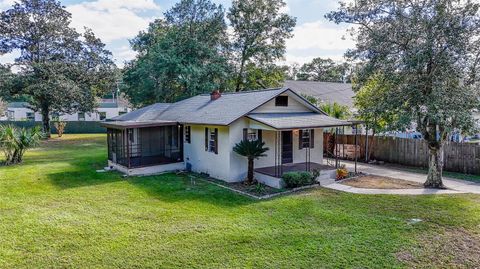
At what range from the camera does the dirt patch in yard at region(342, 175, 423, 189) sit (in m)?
13.6

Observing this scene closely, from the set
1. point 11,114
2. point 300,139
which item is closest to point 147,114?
point 300,139

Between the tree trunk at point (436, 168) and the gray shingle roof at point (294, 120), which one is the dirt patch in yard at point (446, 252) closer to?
the tree trunk at point (436, 168)

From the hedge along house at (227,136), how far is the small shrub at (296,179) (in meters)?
0.35

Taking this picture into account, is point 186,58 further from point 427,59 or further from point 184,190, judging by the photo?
point 427,59

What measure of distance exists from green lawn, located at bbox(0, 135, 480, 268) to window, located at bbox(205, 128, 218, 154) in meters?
2.54

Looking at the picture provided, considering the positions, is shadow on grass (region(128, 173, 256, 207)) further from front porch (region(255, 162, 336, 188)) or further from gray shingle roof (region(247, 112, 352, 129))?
gray shingle roof (region(247, 112, 352, 129))

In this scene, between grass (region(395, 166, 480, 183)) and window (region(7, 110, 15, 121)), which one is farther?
window (region(7, 110, 15, 121))

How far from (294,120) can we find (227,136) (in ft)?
10.3

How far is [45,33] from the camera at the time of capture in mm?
31484

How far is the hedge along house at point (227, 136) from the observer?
14789 mm

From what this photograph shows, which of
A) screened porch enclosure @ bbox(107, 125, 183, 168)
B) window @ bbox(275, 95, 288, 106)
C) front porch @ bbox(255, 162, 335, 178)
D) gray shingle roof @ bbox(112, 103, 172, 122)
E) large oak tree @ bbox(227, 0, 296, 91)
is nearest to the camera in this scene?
front porch @ bbox(255, 162, 335, 178)

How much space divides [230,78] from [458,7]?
20.6 meters

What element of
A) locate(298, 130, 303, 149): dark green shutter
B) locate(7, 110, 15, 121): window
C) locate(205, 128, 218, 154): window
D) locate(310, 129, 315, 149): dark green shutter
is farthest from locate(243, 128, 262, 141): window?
locate(7, 110, 15, 121): window

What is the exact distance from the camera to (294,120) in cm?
1516
